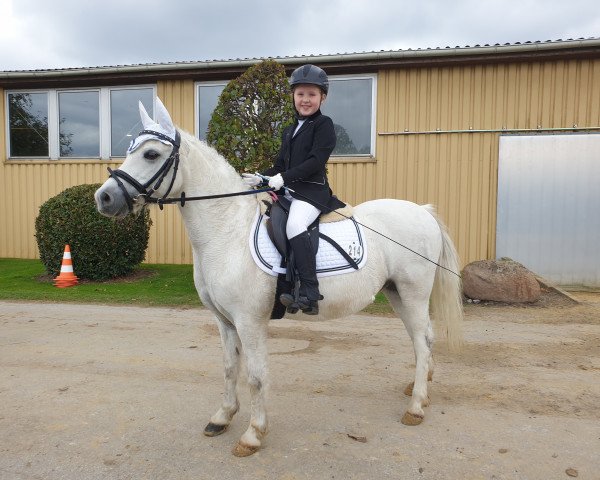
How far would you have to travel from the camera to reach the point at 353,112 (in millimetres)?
10648

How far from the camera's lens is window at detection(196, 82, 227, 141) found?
11.2 meters

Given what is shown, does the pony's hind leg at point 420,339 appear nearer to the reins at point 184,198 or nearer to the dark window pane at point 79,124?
the reins at point 184,198

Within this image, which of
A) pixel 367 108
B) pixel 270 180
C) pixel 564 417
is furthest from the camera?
pixel 367 108

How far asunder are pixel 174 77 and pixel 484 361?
33.4 feet

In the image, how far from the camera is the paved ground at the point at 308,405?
283cm

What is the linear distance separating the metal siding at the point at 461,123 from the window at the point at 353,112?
0.89ft

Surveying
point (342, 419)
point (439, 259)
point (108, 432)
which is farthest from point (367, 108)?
point (108, 432)

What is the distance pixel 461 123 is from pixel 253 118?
5.43 meters

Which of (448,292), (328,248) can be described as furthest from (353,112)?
(328,248)

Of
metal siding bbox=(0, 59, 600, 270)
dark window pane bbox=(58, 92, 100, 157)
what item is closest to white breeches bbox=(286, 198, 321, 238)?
metal siding bbox=(0, 59, 600, 270)

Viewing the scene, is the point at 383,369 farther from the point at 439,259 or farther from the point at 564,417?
the point at 564,417

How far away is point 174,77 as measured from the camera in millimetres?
11180

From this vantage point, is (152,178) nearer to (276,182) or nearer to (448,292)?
(276,182)

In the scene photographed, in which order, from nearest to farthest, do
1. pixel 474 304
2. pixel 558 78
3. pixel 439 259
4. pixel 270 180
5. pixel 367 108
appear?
pixel 270 180, pixel 439 259, pixel 474 304, pixel 558 78, pixel 367 108
